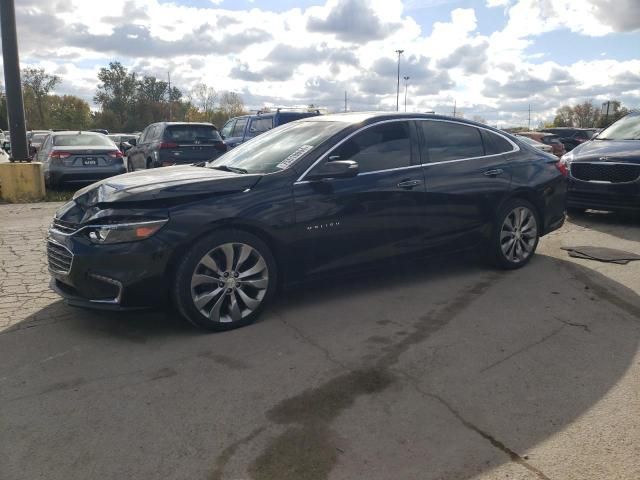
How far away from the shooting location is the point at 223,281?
416cm

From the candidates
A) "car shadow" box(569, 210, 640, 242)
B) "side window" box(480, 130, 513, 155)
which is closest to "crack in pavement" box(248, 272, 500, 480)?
"side window" box(480, 130, 513, 155)

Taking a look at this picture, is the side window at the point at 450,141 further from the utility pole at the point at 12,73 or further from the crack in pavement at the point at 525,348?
the utility pole at the point at 12,73

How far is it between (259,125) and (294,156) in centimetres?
1141

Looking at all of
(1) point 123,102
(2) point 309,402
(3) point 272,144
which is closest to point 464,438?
(2) point 309,402

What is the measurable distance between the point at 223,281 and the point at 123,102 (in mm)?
87345

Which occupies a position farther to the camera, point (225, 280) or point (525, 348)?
point (225, 280)

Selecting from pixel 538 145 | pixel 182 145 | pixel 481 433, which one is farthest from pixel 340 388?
pixel 538 145

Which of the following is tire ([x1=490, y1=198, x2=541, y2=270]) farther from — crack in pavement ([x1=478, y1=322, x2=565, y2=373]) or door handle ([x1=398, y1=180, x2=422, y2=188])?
crack in pavement ([x1=478, y1=322, x2=565, y2=373])

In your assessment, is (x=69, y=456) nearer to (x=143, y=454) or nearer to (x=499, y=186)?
Result: (x=143, y=454)

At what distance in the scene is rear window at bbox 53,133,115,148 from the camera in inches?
484

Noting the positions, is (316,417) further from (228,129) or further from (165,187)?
(228,129)

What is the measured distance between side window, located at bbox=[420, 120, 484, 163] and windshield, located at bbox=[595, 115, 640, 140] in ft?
15.2

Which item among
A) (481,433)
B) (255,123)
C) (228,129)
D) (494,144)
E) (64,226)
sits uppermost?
(255,123)

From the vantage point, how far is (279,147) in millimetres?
4996
